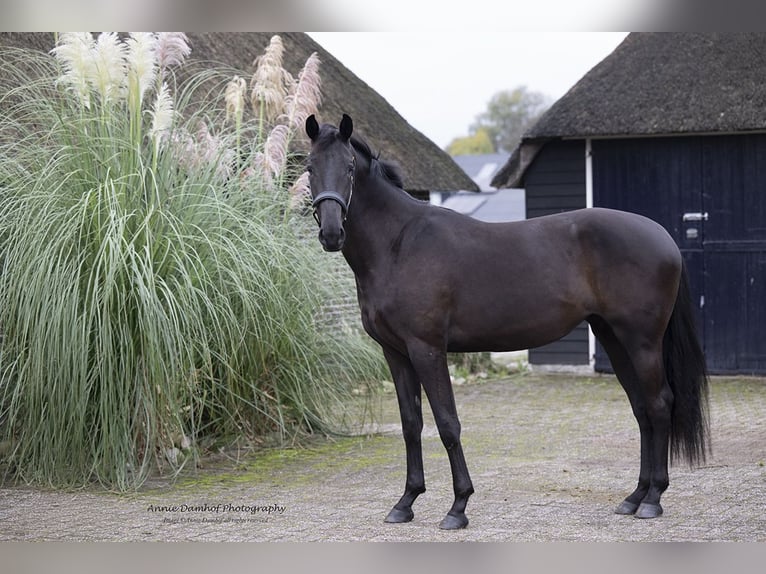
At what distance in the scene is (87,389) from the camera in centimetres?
556

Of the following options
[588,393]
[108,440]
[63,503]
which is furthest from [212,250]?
[588,393]

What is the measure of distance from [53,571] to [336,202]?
190 cm

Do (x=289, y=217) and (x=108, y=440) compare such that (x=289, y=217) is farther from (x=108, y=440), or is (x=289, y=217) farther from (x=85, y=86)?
(x=108, y=440)

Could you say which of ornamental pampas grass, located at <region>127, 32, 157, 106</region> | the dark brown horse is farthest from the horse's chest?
ornamental pampas grass, located at <region>127, 32, 157, 106</region>

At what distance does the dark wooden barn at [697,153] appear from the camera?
9930 mm

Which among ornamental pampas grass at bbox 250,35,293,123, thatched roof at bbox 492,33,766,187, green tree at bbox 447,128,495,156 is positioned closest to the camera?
ornamental pampas grass at bbox 250,35,293,123

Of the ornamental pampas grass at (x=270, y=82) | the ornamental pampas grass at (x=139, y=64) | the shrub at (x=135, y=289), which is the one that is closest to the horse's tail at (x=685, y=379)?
the shrub at (x=135, y=289)

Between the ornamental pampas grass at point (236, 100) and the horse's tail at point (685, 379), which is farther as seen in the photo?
the ornamental pampas grass at point (236, 100)

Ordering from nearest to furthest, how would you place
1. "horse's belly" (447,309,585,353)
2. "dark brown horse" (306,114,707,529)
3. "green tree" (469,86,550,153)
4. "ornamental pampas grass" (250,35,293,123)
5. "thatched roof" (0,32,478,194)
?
"dark brown horse" (306,114,707,529) < "horse's belly" (447,309,585,353) < "ornamental pampas grass" (250,35,293,123) < "thatched roof" (0,32,478,194) < "green tree" (469,86,550,153)

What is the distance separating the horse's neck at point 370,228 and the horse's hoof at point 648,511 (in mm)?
1627

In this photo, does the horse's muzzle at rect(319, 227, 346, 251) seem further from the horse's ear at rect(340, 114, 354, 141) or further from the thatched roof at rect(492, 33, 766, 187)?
the thatched roof at rect(492, 33, 766, 187)

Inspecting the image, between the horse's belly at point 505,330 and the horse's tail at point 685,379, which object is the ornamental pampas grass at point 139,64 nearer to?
the horse's belly at point 505,330

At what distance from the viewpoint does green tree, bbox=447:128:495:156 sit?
54281 mm

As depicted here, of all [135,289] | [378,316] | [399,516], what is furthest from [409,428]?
[135,289]
